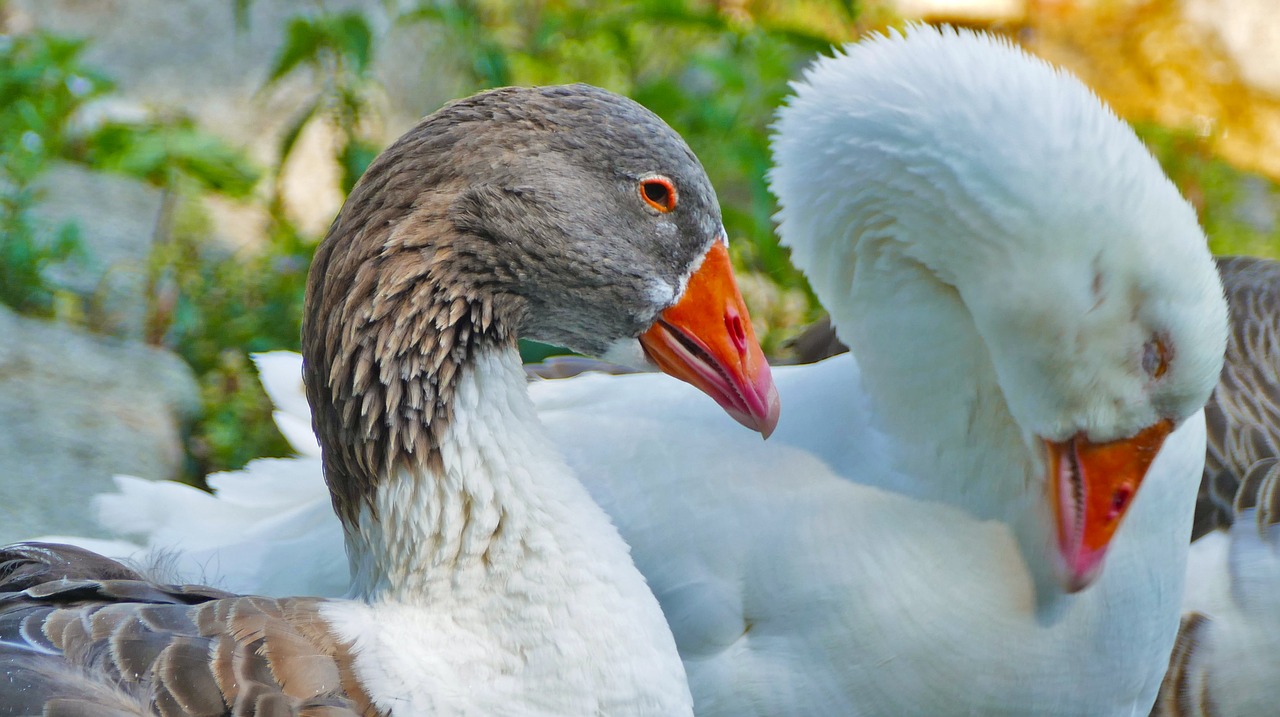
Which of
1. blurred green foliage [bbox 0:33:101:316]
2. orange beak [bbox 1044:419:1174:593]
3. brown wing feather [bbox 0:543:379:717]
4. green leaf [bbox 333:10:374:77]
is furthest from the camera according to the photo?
blurred green foliage [bbox 0:33:101:316]

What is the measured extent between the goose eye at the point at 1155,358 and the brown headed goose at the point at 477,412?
2.15 ft

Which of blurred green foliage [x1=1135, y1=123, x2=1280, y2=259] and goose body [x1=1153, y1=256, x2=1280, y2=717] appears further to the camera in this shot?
blurred green foliage [x1=1135, y1=123, x2=1280, y2=259]

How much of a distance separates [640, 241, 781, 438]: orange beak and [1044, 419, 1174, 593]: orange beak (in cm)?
56

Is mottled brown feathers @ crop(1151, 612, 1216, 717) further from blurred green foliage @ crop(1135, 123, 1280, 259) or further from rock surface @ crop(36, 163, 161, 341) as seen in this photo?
rock surface @ crop(36, 163, 161, 341)

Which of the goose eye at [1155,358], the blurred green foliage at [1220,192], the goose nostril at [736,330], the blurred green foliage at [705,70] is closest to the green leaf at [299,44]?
the blurred green foliage at [705,70]

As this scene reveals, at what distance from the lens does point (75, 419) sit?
12.5 ft

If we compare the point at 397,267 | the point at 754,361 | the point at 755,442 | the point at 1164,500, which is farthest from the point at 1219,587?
the point at 397,267

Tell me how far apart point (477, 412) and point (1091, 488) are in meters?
1.14

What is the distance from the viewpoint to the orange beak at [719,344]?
2.36 metres

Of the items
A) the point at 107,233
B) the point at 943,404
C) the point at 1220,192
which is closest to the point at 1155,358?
the point at 943,404

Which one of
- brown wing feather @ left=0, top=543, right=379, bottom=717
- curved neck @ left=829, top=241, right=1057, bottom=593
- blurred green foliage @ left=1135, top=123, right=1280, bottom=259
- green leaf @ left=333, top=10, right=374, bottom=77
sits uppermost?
green leaf @ left=333, top=10, right=374, bottom=77

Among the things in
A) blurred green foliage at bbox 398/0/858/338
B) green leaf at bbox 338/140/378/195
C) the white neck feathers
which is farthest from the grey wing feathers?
green leaf at bbox 338/140/378/195

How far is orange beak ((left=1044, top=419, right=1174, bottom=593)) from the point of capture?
2.35 meters

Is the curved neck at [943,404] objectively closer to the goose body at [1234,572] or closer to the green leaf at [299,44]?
the goose body at [1234,572]
